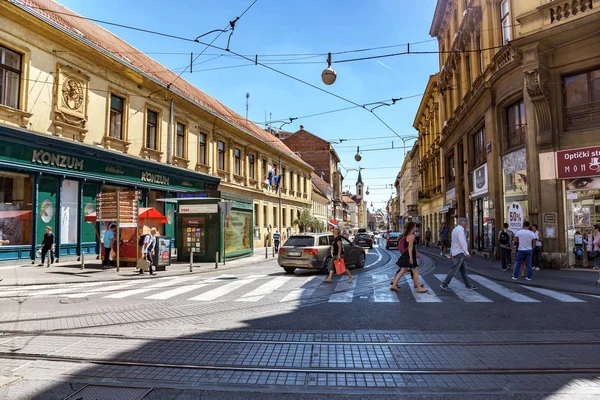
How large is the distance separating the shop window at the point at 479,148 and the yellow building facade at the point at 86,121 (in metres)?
13.0

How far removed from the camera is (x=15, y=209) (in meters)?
15.4

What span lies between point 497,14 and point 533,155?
7.63 m

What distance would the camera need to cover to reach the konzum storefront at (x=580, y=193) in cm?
1452

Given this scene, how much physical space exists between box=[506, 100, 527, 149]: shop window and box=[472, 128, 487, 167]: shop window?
8.91 feet

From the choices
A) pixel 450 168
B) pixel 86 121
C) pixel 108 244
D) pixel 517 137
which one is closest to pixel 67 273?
pixel 108 244

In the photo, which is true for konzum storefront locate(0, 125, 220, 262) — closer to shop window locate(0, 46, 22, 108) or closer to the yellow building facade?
the yellow building facade

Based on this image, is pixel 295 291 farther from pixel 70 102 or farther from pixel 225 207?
pixel 70 102

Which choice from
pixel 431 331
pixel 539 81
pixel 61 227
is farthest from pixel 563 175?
pixel 61 227

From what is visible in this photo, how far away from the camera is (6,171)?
15008mm

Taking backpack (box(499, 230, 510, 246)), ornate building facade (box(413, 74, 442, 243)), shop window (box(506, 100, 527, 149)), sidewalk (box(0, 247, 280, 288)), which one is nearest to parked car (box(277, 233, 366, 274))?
sidewalk (box(0, 247, 280, 288))

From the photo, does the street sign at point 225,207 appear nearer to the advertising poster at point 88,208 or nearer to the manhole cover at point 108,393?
the advertising poster at point 88,208

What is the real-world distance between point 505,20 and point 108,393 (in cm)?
2035

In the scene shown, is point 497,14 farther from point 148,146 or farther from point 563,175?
point 148,146

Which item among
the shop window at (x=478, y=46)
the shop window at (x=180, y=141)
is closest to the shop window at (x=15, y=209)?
the shop window at (x=180, y=141)
